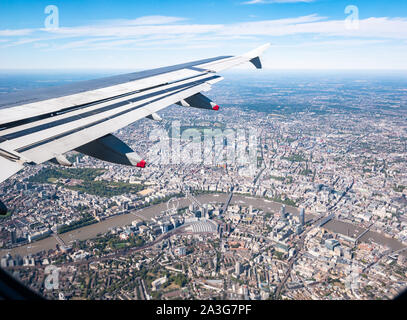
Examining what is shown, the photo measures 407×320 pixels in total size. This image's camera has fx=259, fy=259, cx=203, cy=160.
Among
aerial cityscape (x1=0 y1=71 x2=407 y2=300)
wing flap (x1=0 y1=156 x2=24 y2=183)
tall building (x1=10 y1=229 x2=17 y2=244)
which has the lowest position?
aerial cityscape (x1=0 y1=71 x2=407 y2=300)

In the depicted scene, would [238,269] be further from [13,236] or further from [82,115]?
[13,236]

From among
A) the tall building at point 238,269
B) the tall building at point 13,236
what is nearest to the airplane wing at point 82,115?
the tall building at point 238,269

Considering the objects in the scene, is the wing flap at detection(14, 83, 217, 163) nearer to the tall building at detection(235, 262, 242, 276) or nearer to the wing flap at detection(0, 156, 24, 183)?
the wing flap at detection(0, 156, 24, 183)

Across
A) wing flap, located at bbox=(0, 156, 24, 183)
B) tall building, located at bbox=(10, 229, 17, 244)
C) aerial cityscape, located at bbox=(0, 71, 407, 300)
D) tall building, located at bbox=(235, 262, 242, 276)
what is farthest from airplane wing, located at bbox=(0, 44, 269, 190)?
tall building, located at bbox=(10, 229, 17, 244)

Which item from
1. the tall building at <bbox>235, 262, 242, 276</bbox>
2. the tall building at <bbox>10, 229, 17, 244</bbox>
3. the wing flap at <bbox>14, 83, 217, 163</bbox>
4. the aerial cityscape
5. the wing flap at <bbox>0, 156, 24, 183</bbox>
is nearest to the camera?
the wing flap at <bbox>0, 156, 24, 183</bbox>

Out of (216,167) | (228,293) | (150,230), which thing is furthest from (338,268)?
(216,167)
